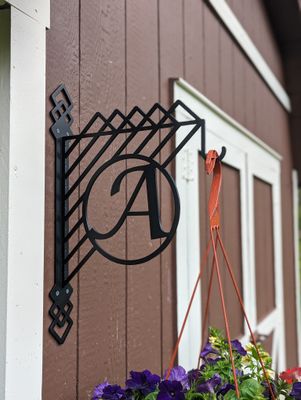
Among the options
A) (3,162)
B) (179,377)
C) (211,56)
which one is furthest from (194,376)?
(211,56)

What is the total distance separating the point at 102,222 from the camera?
49.2 inches

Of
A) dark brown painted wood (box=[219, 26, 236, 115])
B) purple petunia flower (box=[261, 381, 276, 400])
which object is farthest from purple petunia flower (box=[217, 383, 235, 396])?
dark brown painted wood (box=[219, 26, 236, 115])

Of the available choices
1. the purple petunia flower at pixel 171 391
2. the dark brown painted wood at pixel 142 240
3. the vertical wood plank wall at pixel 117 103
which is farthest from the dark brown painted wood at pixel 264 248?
the purple petunia flower at pixel 171 391

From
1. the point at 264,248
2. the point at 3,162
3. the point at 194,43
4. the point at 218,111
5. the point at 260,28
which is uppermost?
the point at 260,28

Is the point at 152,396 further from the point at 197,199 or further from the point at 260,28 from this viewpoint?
the point at 260,28

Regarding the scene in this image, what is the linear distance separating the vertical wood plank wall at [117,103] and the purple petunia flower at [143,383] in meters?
0.17

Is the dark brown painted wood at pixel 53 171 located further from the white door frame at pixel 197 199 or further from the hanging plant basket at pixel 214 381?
the white door frame at pixel 197 199

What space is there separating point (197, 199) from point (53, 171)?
0.87 meters

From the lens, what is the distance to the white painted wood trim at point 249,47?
2260 millimetres

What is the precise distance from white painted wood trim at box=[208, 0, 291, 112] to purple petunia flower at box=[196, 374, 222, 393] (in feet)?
5.10

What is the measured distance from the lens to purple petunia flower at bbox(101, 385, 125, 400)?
3.20 ft

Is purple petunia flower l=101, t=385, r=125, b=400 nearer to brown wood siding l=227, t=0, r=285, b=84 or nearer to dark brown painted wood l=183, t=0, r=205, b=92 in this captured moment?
dark brown painted wood l=183, t=0, r=205, b=92

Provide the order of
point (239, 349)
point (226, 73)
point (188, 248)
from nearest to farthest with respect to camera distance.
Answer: point (239, 349)
point (188, 248)
point (226, 73)

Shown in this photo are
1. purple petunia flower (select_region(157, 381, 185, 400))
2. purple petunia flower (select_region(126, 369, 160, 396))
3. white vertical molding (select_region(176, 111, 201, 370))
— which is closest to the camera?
purple petunia flower (select_region(157, 381, 185, 400))
